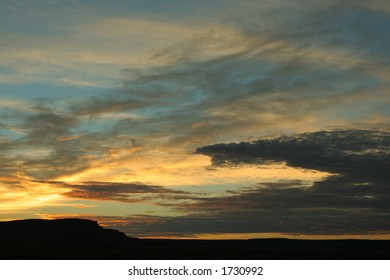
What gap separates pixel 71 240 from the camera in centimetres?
19838

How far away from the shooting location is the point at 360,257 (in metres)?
110

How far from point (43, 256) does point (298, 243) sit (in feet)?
391

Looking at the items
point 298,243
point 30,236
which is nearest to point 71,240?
point 30,236
